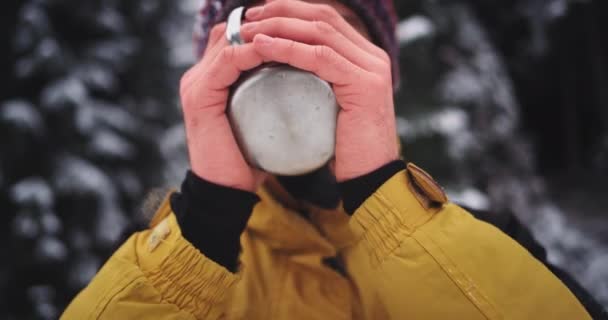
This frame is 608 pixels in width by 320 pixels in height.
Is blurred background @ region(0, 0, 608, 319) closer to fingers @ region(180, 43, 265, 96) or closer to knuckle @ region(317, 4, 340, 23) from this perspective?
fingers @ region(180, 43, 265, 96)

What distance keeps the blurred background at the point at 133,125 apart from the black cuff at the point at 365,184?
5.34ft

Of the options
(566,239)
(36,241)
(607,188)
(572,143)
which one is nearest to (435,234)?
(36,241)

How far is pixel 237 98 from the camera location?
604 mm

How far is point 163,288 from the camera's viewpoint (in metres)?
0.59

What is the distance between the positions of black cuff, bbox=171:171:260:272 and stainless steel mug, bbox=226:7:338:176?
80 mm

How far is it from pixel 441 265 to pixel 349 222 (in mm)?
153

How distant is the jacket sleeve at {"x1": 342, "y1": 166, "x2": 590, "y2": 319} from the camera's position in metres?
0.53

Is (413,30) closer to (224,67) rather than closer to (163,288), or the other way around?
(224,67)

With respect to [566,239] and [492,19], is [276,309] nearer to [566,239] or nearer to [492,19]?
[566,239]

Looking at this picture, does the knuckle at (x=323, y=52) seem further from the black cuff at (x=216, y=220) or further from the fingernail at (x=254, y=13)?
the black cuff at (x=216, y=220)

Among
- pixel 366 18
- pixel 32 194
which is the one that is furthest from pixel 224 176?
pixel 32 194

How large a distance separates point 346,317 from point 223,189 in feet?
1.14

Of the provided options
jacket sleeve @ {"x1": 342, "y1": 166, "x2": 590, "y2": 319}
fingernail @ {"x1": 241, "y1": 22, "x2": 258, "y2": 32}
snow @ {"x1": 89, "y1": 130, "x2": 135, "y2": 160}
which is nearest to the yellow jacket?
jacket sleeve @ {"x1": 342, "y1": 166, "x2": 590, "y2": 319}

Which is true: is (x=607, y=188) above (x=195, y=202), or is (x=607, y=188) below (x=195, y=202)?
below
